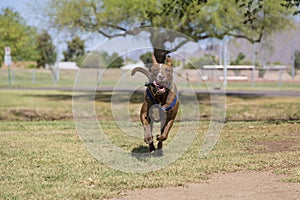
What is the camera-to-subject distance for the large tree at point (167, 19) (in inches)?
956

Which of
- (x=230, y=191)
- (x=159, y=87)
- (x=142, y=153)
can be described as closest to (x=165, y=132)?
(x=159, y=87)

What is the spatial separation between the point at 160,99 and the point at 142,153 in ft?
4.24

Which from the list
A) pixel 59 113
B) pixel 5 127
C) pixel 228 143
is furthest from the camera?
pixel 59 113

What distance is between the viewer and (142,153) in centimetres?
879

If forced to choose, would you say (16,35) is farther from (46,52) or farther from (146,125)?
(146,125)

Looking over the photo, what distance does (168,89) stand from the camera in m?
7.84

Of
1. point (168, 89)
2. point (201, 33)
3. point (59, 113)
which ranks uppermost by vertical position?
point (201, 33)

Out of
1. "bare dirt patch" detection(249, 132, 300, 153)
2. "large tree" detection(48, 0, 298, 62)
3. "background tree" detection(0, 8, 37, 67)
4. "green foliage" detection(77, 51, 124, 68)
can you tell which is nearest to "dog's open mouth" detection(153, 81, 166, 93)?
"green foliage" detection(77, 51, 124, 68)

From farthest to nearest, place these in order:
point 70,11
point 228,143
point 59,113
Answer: point 70,11 < point 59,113 < point 228,143

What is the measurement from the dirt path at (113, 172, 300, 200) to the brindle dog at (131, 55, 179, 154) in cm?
137

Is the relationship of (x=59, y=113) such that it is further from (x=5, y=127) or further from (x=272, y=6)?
(x=272, y=6)

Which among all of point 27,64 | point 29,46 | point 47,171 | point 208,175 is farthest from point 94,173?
point 27,64

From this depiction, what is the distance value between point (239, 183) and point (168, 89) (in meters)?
1.92

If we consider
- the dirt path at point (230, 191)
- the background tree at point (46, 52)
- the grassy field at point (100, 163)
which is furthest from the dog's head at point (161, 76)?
the background tree at point (46, 52)
